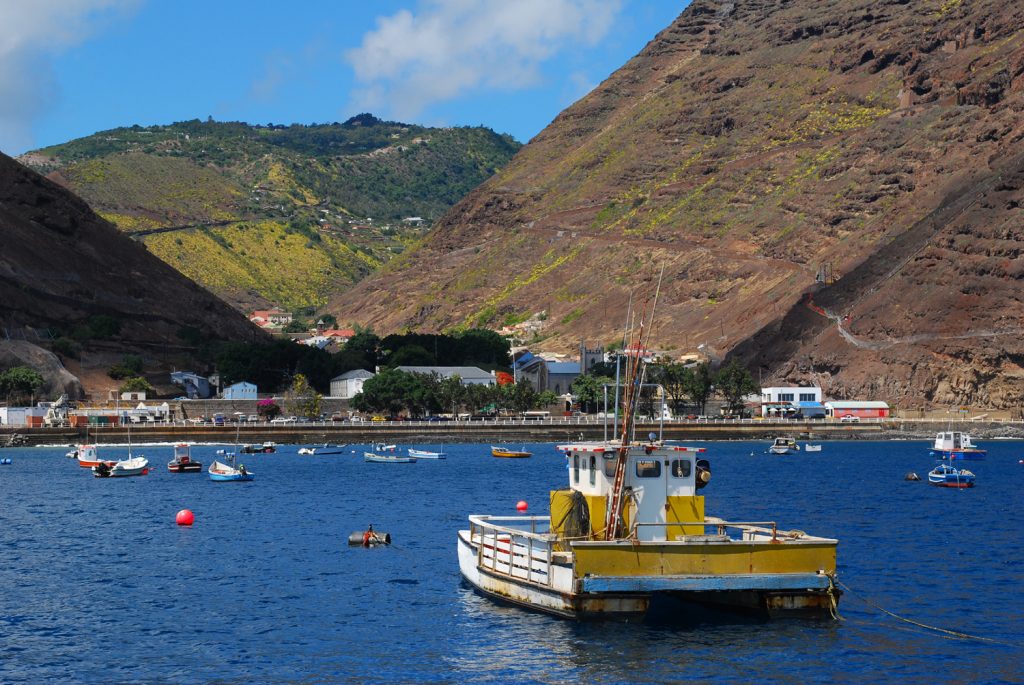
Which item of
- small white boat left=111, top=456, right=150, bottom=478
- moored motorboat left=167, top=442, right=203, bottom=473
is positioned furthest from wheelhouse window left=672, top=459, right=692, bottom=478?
moored motorboat left=167, top=442, right=203, bottom=473

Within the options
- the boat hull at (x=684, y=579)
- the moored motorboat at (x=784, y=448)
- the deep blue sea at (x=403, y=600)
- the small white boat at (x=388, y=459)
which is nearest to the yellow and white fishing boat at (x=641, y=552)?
the boat hull at (x=684, y=579)

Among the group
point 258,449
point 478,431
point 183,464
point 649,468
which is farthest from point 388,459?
point 649,468

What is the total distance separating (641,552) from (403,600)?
13.2 meters

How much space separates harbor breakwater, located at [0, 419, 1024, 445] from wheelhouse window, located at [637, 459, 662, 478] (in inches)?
4918

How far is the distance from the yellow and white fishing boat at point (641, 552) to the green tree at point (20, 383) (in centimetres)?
15172

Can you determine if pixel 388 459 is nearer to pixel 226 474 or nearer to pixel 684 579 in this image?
pixel 226 474

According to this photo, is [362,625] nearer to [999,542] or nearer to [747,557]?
[747,557]

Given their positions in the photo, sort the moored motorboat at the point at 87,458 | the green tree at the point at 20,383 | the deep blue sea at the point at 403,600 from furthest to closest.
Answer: the green tree at the point at 20,383, the moored motorboat at the point at 87,458, the deep blue sea at the point at 403,600

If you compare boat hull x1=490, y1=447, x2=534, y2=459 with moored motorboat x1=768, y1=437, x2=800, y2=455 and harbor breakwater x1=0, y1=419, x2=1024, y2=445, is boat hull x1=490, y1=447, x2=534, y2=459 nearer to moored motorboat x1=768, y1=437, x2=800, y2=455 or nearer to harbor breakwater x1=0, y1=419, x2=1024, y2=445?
harbor breakwater x1=0, y1=419, x2=1024, y2=445

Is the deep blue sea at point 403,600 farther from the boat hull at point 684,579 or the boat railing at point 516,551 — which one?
the boat railing at point 516,551

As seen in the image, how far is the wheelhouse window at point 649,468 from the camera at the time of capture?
1930 inches

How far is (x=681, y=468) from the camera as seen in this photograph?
163 feet

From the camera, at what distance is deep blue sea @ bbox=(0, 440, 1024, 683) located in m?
43.6

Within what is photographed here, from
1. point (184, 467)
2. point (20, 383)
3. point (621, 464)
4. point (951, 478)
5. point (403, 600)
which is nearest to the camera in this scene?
point (621, 464)
